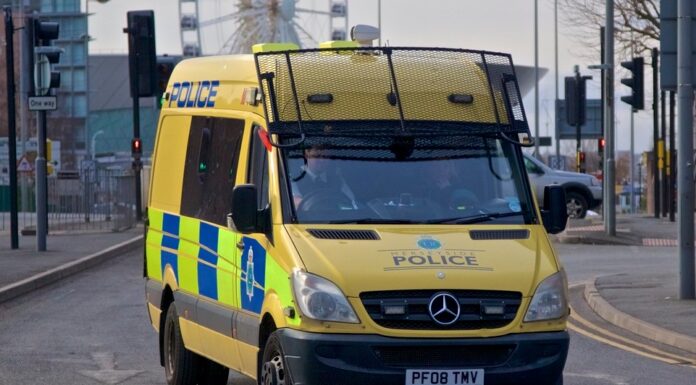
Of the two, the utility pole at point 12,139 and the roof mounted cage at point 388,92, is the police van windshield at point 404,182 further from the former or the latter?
the utility pole at point 12,139

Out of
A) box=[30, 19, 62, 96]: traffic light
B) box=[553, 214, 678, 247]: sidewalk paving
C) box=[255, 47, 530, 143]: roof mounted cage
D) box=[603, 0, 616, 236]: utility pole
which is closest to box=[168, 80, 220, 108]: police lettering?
box=[255, 47, 530, 143]: roof mounted cage

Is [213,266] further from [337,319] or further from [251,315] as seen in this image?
[337,319]

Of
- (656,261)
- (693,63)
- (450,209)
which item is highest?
(693,63)

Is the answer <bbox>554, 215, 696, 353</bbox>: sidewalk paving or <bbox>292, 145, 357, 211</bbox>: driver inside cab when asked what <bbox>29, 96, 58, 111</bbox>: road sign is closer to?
<bbox>554, 215, 696, 353</bbox>: sidewalk paving

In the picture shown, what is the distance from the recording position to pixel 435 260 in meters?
8.88

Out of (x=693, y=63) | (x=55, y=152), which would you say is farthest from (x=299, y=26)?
(x=693, y=63)

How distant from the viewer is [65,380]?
11992 mm

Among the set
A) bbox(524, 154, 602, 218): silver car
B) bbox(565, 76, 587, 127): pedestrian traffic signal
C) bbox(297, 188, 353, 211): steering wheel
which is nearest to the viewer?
bbox(297, 188, 353, 211): steering wheel

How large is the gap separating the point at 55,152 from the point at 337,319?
55247 millimetres

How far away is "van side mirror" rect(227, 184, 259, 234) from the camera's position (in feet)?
30.2

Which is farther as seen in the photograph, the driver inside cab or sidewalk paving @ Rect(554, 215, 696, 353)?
sidewalk paving @ Rect(554, 215, 696, 353)

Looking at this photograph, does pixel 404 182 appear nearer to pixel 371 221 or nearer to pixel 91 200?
pixel 371 221

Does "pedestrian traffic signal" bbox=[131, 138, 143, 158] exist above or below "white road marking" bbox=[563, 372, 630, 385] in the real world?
above

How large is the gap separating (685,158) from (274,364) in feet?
33.2
